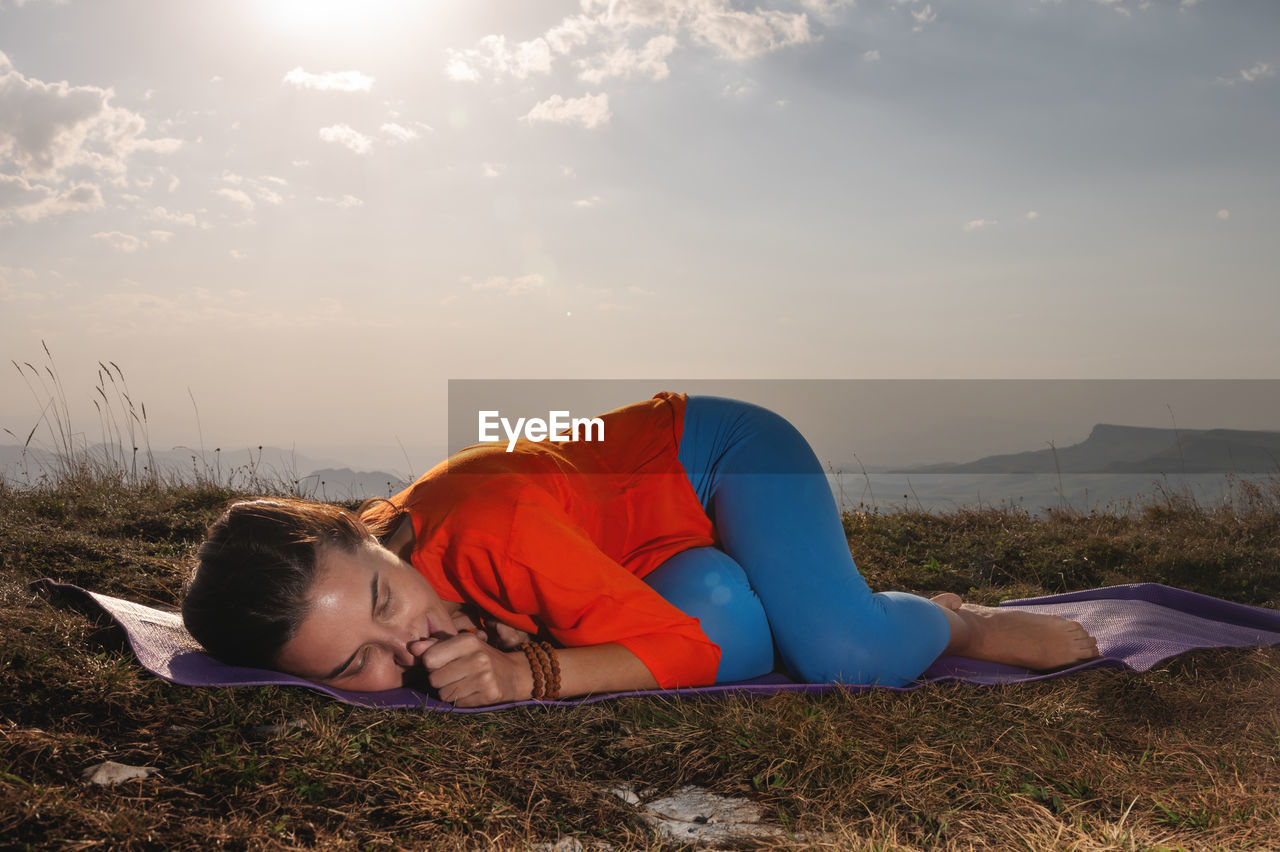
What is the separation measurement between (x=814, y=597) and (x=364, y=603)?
4.13 feet

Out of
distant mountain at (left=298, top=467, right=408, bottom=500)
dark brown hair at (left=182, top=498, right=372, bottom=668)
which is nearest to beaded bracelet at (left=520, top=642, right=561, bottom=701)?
dark brown hair at (left=182, top=498, right=372, bottom=668)

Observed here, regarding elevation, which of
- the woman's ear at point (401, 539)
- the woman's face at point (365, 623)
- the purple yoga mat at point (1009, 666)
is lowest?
the purple yoga mat at point (1009, 666)

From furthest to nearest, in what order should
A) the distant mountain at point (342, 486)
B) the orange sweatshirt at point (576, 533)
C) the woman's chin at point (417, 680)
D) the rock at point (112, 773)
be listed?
the distant mountain at point (342, 486) < the woman's chin at point (417, 680) < the orange sweatshirt at point (576, 533) < the rock at point (112, 773)

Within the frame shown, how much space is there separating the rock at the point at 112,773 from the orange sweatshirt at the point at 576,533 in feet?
2.42

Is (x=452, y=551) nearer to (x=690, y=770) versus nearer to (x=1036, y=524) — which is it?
(x=690, y=770)

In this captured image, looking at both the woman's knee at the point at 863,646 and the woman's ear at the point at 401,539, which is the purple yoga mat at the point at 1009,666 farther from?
the woman's ear at the point at 401,539

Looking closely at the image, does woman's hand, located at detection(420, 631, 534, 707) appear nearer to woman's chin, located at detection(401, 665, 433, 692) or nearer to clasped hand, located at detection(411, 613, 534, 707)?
clasped hand, located at detection(411, 613, 534, 707)

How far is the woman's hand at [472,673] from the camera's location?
2.13 m

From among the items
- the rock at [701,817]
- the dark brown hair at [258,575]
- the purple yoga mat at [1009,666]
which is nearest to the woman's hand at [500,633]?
the purple yoga mat at [1009,666]

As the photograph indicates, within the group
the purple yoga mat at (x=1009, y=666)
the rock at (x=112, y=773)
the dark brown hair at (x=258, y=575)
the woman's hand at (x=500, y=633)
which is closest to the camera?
the rock at (x=112, y=773)

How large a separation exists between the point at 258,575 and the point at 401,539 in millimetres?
435

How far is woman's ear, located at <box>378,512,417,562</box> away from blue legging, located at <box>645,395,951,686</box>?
712mm

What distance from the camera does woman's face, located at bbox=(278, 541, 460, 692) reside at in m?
1.99

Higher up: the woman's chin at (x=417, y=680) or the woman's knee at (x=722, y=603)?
the woman's knee at (x=722, y=603)
